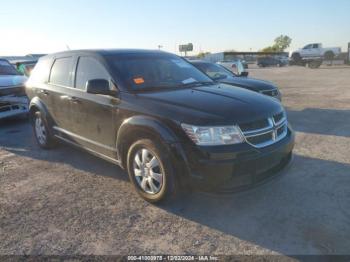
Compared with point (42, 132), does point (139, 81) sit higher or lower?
higher

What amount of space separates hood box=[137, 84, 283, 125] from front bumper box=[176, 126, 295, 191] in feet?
0.93

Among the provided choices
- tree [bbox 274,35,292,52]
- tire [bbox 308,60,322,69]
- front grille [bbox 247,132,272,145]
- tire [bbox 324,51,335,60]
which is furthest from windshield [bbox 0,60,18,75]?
tree [bbox 274,35,292,52]

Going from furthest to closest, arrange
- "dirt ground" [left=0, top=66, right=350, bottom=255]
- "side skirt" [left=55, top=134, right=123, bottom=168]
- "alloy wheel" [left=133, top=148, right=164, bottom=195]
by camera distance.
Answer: "side skirt" [left=55, top=134, right=123, bottom=168] → "alloy wheel" [left=133, top=148, right=164, bottom=195] → "dirt ground" [left=0, top=66, right=350, bottom=255]

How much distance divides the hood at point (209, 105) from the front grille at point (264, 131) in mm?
62

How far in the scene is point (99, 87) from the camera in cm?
406

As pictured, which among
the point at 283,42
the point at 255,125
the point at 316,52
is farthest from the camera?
the point at 283,42

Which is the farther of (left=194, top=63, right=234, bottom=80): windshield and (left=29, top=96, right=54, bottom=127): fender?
(left=194, top=63, right=234, bottom=80): windshield

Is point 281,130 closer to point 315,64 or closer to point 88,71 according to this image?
point 88,71

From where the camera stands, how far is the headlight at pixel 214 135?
3.35 m

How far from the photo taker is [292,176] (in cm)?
464

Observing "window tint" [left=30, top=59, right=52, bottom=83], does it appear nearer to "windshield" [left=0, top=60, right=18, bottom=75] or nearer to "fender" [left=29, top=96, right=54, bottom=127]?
"fender" [left=29, top=96, right=54, bottom=127]

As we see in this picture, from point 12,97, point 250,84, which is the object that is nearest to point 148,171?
point 250,84

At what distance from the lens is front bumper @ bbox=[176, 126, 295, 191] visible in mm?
3290

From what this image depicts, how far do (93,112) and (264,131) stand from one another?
2.28 metres
